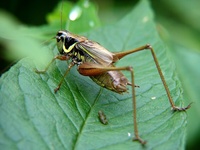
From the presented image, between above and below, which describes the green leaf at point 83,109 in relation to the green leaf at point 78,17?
below

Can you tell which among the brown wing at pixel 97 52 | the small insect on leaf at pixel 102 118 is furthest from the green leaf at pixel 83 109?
the brown wing at pixel 97 52

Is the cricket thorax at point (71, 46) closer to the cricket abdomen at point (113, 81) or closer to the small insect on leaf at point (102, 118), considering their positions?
the cricket abdomen at point (113, 81)

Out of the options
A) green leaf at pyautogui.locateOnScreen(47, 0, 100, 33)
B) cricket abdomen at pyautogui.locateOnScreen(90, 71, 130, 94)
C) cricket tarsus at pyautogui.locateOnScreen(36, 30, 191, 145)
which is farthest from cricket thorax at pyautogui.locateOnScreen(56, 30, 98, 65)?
green leaf at pyautogui.locateOnScreen(47, 0, 100, 33)

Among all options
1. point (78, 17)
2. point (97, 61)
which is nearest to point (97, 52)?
point (97, 61)

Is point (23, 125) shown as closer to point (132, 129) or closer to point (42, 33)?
point (132, 129)

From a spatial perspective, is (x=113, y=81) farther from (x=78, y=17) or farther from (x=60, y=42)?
(x=78, y=17)

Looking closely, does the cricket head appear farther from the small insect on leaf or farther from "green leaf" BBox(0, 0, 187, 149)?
the small insect on leaf

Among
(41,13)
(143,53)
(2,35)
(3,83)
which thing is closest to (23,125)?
(3,83)
